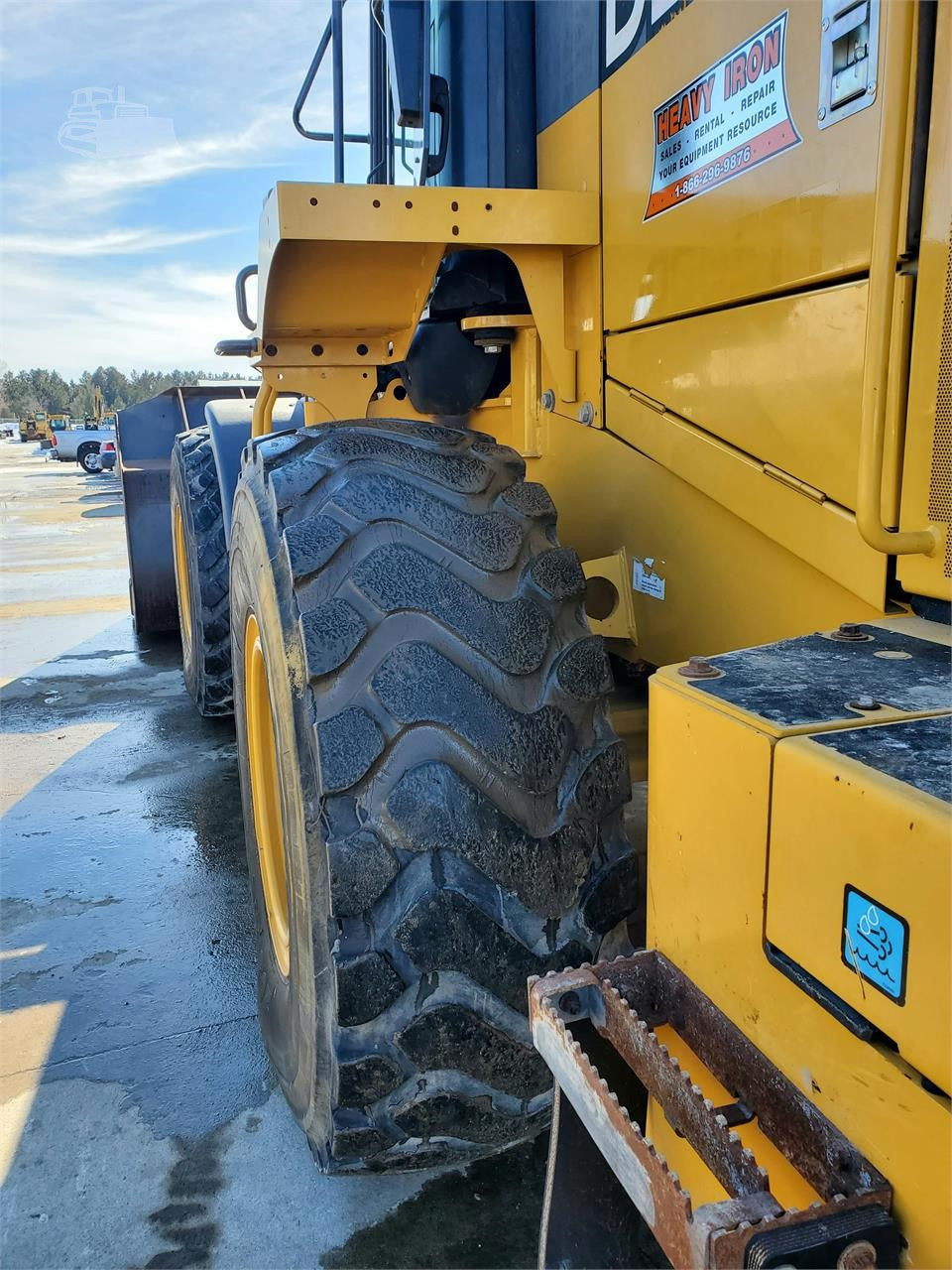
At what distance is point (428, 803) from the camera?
1.55 meters

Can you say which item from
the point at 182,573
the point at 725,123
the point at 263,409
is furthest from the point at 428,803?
the point at 182,573

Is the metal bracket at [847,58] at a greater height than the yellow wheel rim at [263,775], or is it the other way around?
the metal bracket at [847,58]

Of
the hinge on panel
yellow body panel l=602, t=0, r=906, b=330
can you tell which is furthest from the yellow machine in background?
the hinge on panel

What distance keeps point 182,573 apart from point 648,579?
3989 mm

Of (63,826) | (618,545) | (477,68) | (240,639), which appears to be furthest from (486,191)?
(63,826)

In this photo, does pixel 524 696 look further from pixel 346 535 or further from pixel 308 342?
pixel 308 342

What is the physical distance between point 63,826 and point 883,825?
3.68 metres

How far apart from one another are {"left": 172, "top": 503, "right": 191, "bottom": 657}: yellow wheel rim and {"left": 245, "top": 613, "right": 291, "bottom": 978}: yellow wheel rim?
2.71 m

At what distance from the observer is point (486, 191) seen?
7.31ft

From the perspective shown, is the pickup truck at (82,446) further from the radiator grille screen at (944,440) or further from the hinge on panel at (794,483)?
the radiator grille screen at (944,440)

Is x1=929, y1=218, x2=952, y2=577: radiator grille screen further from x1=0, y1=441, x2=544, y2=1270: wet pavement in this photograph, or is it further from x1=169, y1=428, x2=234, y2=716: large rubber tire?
x1=169, y1=428, x2=234, y2=716: large rubber tire

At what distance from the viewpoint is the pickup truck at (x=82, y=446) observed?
29891 mm

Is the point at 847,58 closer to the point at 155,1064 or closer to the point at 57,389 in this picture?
the point at 155,1064

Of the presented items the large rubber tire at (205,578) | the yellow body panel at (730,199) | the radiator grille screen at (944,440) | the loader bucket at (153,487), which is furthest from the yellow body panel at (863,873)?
the loader bucket at (153,487)
